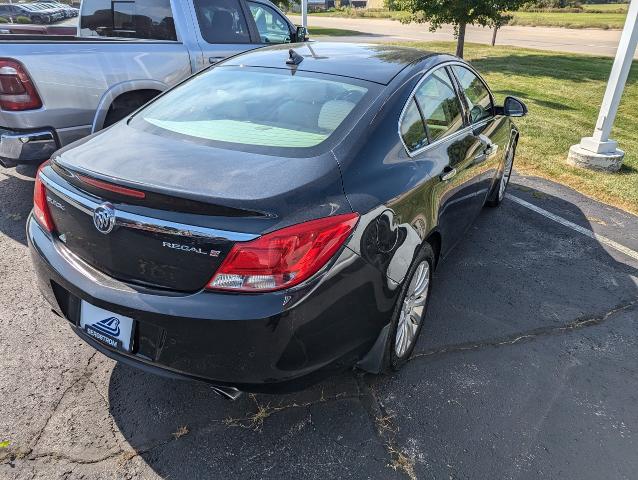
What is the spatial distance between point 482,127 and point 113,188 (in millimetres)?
2925

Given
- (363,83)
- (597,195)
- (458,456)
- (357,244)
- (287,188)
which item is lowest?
(597,195)

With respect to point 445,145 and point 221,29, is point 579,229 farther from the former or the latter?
point 221,29

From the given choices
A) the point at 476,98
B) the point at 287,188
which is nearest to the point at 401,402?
the point at 287,188

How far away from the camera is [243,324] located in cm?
189

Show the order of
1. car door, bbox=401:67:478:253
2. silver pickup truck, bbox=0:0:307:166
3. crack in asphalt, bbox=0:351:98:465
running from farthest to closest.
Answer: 1. silver pickup truck, bbox=0:0:307:166
2. car door, bbox=401:67:478:253
3. crack in asphalt, bbox=0:351:98:465

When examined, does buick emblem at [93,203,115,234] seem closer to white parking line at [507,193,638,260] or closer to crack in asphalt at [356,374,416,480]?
crack in asphalt at [356,374,416,480]

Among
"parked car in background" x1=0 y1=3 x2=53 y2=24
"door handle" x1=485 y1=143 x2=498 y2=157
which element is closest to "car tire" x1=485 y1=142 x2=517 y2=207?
"door handle" x1=485 y1=143 x2=498 y2=157

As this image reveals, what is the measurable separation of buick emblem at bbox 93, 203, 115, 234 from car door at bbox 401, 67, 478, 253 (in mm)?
1507

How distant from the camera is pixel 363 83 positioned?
9.24 ft

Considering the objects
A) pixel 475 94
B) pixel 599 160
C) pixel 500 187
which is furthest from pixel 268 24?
pixel 599 160

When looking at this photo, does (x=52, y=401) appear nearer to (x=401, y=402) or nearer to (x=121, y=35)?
(x=401, y=402)

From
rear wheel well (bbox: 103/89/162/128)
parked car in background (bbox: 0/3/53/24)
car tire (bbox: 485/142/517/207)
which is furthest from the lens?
parked car in background (bbox: 0/3/53/24)

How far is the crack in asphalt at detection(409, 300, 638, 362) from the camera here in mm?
3055

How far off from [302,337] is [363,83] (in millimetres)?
1529
